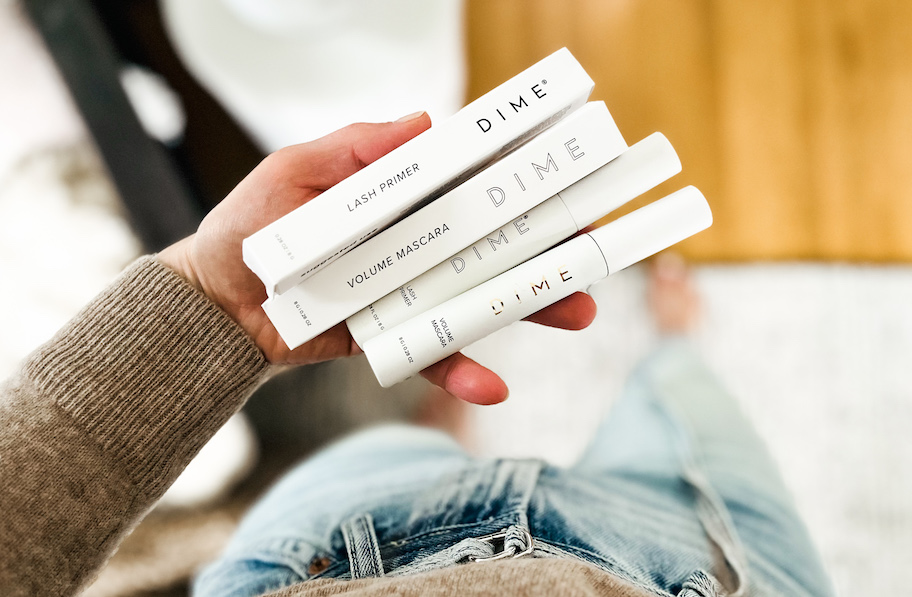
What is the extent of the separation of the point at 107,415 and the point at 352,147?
9.6 inches

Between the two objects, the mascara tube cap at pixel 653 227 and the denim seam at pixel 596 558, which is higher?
the mascara tube cap at pixel 653 227

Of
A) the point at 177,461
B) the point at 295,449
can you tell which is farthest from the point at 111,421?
the point at 295,449

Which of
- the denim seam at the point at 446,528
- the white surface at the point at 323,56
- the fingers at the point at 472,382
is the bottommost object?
the denim seam at the point at 446,528

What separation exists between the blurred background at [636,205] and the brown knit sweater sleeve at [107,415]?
0.27m

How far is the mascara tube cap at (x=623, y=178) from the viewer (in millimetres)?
401

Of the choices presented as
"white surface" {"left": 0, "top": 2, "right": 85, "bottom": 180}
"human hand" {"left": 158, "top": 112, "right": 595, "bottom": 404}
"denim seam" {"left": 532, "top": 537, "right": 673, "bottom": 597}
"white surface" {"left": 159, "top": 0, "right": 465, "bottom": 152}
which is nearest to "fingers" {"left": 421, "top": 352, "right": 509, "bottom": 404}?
"human hand" {"left": 158, "top": 112, "right": 595, "bottom": 404}

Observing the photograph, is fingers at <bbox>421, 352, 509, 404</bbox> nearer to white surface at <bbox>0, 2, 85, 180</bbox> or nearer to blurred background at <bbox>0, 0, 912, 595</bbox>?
blurred background at <bbox>0, 0, 912, 595</bbox>

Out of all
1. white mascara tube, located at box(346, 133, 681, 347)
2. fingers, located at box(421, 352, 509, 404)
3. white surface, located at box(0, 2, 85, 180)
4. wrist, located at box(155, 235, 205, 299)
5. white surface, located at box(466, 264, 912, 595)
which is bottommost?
white surface, located at box(466, 264, 912, 595)

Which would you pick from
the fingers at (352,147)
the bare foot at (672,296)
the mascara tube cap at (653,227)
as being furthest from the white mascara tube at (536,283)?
the bare foot at (672,296)

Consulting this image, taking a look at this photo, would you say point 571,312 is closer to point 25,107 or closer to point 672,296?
point 672,296

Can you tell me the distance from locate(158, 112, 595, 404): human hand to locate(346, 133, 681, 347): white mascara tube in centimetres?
7

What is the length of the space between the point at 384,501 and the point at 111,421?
0.21 m

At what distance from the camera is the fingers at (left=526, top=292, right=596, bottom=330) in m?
0.47

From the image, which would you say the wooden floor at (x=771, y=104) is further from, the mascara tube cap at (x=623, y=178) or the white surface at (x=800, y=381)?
the mascara tube cap at (x=623, y=178)
